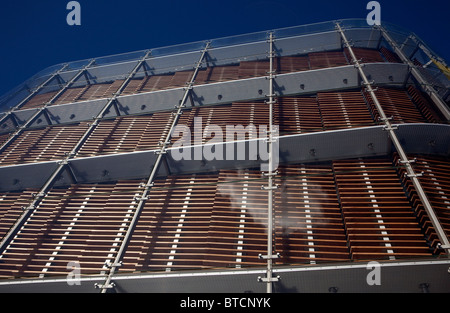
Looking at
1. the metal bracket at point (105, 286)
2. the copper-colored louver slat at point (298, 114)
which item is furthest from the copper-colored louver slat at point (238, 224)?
the copper-colored louver slat at point (298, 114)

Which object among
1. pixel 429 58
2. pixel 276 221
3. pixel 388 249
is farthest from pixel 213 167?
pixel 429 58

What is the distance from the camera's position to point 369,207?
250 inches

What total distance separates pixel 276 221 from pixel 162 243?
2.77 meters

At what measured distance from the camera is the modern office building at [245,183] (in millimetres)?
5293

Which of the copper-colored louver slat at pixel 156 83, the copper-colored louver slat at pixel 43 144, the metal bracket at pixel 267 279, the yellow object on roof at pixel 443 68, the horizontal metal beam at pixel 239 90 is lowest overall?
the metal bracket at pixel 267 279

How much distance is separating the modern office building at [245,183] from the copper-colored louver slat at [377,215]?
0.10 ft

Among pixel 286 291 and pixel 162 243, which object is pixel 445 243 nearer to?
pixel 286 291

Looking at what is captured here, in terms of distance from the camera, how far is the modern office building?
17.4 feet

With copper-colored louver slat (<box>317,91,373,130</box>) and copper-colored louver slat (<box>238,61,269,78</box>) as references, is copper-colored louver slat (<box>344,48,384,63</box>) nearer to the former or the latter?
copper-colored louver slat (<box>317,91,373,130</box>)

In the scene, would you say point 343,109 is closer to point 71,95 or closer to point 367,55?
point 367,55

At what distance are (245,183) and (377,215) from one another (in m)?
3.30

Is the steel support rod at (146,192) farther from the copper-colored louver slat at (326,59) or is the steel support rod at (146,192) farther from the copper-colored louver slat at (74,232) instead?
the copper-colored louver slat at (326,59)

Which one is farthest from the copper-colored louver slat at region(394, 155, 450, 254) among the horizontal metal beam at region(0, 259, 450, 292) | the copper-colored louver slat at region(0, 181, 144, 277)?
the copper-colored louver slat at region(0, 181, 144, 277)

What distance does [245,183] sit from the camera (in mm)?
7621
